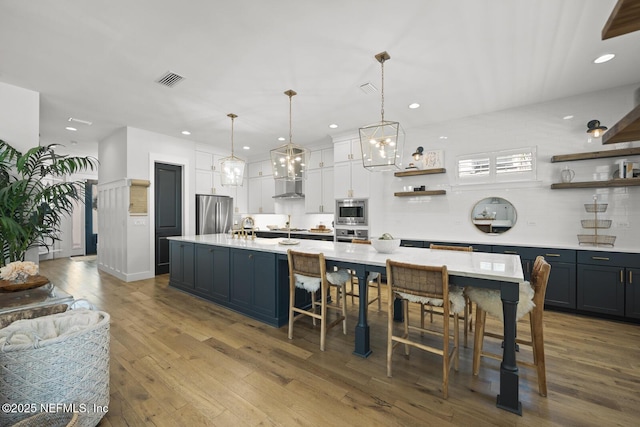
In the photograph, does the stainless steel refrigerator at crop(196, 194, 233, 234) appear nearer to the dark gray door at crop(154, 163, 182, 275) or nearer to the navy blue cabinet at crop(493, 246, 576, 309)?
the dark gray door at crop(154, 163, 182, 275)

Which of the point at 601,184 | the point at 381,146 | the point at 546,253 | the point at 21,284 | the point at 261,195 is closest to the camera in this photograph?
the point at 21,284

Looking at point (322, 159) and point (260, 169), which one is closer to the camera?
point (322, 159)

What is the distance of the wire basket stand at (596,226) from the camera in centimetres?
350

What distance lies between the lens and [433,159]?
483 centimetres

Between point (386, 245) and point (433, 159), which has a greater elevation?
point (433, 159)

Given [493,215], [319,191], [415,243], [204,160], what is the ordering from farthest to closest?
1. [204,160]
2. [319,191]
3. [415,243]
4. [493,215]

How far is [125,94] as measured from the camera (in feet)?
12.1

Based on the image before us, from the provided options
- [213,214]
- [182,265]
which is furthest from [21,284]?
[213,214]

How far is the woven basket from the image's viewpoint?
55.1 inches

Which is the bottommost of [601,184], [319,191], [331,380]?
[331,380]

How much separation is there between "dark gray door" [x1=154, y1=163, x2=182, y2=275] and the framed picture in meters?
5.09

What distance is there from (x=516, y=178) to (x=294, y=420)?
4396mm

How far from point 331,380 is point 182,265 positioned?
326cm

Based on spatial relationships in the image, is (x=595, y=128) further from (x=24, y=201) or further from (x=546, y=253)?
(x=24, y=201)
